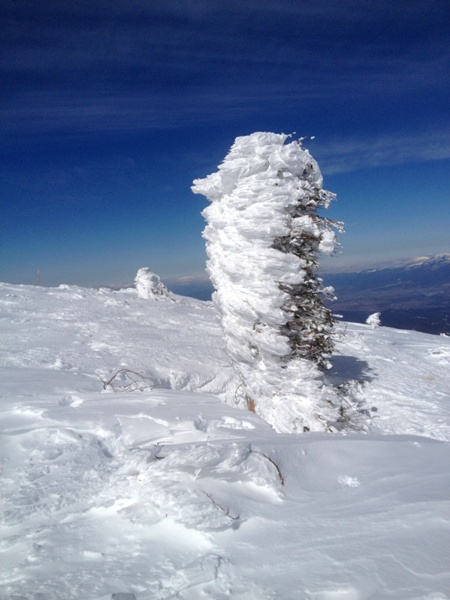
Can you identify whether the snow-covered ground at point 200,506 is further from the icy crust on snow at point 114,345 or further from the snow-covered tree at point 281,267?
the icy crust on snow at point 114,345

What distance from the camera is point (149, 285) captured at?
27281 mm

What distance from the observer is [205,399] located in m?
6.50

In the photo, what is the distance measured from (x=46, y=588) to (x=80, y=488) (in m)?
1.08

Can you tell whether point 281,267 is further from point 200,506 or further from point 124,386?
point 200,506

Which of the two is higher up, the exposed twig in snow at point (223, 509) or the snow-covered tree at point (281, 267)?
the snow-covered tree at point (281, 267)

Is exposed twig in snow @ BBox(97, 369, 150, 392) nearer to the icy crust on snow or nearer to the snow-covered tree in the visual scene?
the icy crust on snow

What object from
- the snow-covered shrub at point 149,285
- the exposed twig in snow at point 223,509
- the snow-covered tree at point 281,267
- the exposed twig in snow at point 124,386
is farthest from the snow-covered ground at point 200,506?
the snow-covered shrub at point 149,285

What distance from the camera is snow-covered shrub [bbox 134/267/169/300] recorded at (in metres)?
27.1

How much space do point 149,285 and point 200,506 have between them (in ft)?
82.4

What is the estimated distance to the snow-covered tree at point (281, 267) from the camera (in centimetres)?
727

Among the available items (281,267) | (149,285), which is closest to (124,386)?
(281,267)

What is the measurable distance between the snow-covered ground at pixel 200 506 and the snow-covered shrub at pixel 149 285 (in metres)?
20.9

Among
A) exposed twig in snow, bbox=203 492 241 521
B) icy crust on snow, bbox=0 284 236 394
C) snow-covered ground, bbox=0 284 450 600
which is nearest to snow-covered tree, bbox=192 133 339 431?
snow-covered ground, bbox=0 284 450 600

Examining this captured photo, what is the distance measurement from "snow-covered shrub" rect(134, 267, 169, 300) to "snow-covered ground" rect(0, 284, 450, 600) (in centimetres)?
2092
